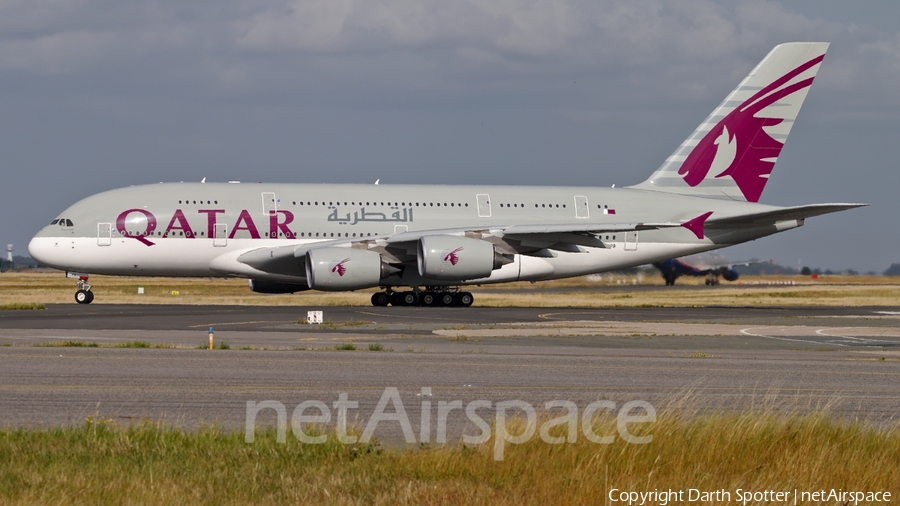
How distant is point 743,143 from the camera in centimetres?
4366

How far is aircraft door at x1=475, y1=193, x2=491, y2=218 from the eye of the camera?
40812mm

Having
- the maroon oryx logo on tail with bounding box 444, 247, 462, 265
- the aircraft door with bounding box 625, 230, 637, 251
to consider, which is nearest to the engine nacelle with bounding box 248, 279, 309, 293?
the maroon oryx logo on tail with bounding box 444, 247, 462, 265

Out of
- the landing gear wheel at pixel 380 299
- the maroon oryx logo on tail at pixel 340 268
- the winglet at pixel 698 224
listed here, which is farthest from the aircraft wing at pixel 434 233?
the winglet at pixel 698 224

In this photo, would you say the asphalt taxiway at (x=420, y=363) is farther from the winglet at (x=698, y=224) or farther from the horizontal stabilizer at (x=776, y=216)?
the winglet at (x=698, y=224)

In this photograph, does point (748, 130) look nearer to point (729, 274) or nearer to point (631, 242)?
point (631, 242)

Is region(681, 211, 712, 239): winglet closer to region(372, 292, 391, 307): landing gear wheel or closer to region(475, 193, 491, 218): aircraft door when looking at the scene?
region(475, 193, 491, 218): aircraft door

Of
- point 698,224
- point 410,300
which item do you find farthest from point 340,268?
point 698,224

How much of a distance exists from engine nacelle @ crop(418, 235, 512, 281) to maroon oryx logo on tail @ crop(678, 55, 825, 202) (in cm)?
1049

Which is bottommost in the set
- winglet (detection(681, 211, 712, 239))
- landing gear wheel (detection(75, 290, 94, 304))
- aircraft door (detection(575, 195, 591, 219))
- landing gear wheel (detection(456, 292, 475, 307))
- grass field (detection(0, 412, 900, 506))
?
grass field (detection(0, 412, 900, 506))

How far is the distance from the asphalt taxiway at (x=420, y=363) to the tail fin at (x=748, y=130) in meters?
11.1

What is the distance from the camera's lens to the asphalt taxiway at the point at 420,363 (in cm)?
1394

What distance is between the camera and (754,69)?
43938 mm

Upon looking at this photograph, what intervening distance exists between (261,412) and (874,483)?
6.37 meters

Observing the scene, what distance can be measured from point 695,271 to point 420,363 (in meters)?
44.8
